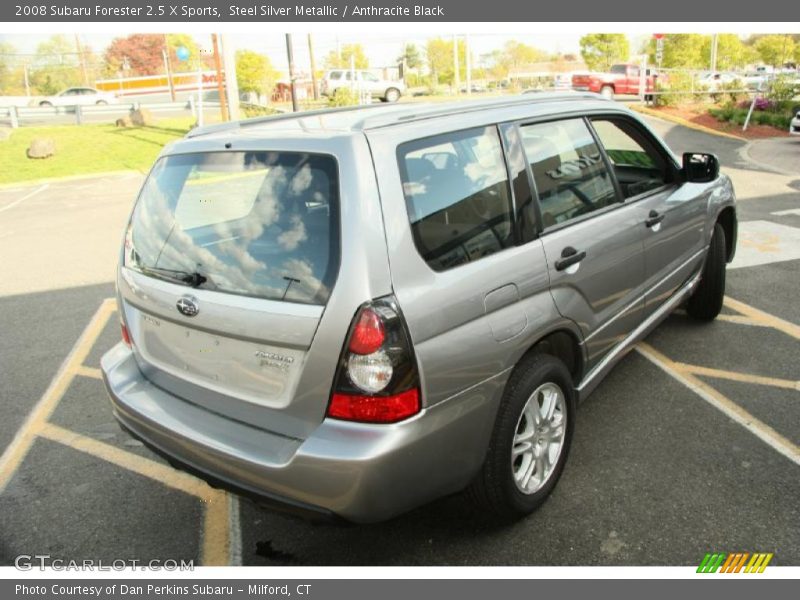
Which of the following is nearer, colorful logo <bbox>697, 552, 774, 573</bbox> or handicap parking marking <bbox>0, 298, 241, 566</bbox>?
colorful logo <bbox>697, 552, 774, 573</bbox>

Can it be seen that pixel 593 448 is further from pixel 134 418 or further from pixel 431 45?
pixel 431 45

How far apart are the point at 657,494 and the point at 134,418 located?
2.34 metres

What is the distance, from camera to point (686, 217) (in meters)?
4.18

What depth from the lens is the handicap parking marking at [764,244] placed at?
267 inches

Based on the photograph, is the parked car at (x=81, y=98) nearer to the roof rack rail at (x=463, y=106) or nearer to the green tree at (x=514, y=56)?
the green tree at (x=514, y=56)

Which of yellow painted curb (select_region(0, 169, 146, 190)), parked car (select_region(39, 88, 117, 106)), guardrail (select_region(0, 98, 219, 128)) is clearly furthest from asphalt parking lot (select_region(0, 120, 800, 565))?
parked car (select_region(39, 88, 117, 106))

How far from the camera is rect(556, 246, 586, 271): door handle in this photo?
113 inches

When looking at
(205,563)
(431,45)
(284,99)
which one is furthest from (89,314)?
(431,45)

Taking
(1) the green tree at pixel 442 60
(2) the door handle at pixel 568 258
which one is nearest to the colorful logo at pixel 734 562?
(2) the door handle at pixel 568 258

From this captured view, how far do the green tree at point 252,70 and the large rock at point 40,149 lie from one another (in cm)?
1591

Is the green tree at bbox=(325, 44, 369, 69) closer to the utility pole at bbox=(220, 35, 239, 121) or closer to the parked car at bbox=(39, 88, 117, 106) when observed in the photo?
the parked car at bbox=(39, 88, 117, 106)

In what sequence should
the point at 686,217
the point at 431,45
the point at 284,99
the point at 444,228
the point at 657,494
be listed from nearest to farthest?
A: 1. the point at 444,228
2. the point at 657,494
3. the point at 686,217
4. the point at 284,99
5. the point at 431,45

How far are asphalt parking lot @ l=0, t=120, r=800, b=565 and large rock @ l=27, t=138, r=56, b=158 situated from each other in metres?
16.7

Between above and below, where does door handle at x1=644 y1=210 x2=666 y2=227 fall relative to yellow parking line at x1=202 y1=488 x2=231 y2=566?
above
